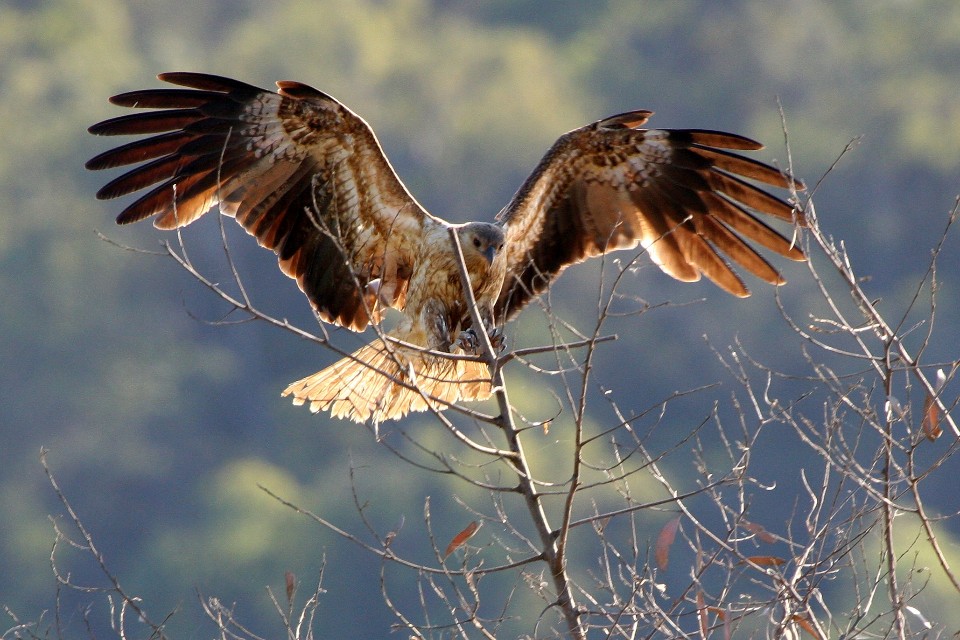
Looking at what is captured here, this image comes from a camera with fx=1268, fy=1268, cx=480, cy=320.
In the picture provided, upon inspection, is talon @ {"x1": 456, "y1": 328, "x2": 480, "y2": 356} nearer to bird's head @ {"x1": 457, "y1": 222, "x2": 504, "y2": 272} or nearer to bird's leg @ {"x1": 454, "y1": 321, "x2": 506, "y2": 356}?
bird's leg @ {"x1": 454, "y1": 321, "x2": 506, "y2": 356}

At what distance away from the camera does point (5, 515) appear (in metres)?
27.5

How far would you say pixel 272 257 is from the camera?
30219 millimetres

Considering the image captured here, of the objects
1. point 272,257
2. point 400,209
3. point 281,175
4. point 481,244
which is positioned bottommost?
point 481,244

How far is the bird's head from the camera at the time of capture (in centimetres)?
573

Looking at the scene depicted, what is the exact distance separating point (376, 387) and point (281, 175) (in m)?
1.08

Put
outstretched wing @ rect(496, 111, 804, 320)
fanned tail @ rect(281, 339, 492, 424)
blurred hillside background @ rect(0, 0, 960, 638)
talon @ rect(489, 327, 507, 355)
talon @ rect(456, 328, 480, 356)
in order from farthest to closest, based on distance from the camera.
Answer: blurred hillside background @ rect(0, 0, 960, 638) → outstretched wing @ rect(496, 111, 804, 320) → fanned tail @ rect(281, 339, 492, 424) → talon @ rect(456, 328, 480, 356) → talon @ rect(489, 327, 507, 355)

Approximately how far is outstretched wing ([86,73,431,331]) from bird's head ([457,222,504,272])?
9.6 inches

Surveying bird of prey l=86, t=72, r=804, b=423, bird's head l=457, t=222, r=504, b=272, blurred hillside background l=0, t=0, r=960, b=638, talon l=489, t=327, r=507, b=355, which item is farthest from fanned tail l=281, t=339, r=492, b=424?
blurred hillside background l=0, t=0, r=960, b=638

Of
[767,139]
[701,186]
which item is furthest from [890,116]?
[701,186]

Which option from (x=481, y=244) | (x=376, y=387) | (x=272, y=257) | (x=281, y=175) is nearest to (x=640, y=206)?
(x=481, y=244)

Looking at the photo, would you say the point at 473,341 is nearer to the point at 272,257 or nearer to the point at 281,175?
the point at 281,175

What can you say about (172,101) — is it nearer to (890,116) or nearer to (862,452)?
(862,452)

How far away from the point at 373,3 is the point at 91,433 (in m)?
26.1

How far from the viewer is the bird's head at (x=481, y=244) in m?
5.73
